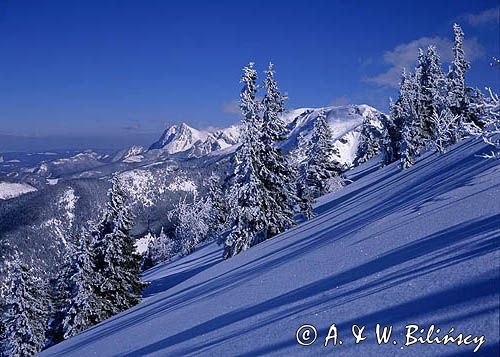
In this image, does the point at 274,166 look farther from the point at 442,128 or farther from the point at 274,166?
the point at 442,128

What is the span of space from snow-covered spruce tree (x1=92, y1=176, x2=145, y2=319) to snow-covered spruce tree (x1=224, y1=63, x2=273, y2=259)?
7.87 meters

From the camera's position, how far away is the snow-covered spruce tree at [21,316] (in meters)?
29.0

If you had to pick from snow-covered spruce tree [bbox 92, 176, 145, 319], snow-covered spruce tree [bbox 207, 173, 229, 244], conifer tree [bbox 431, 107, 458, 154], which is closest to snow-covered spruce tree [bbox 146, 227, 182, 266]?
snow-covered spruce tree [bbox 207, 173, 229, 244]

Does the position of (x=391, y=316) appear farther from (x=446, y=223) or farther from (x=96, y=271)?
(x=96, y=271)

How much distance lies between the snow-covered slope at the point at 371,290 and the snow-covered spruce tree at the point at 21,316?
21.9 metres

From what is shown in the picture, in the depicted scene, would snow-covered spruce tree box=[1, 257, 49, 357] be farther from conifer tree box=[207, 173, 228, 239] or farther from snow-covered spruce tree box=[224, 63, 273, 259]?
conifer tree box=[207, 173, 228, 239]

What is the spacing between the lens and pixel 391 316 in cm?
448

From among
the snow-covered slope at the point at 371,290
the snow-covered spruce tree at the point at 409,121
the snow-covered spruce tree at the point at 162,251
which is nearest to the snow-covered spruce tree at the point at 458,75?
the snow-covered spruce tree at the point at 409,121

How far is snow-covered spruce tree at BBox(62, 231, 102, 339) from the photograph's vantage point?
24234mm

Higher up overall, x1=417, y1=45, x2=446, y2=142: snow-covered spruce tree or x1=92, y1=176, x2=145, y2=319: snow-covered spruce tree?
x1=417, y1=45, x2=446, y2=142: snow-covered spruce tree

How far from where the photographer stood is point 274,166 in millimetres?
24234

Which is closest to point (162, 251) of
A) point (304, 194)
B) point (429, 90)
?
point (304, 194)

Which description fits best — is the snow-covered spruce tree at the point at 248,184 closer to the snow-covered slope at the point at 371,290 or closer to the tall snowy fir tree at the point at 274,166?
the tall snowy fir tree at the point at 274,166

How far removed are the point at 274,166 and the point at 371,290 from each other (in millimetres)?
18860
